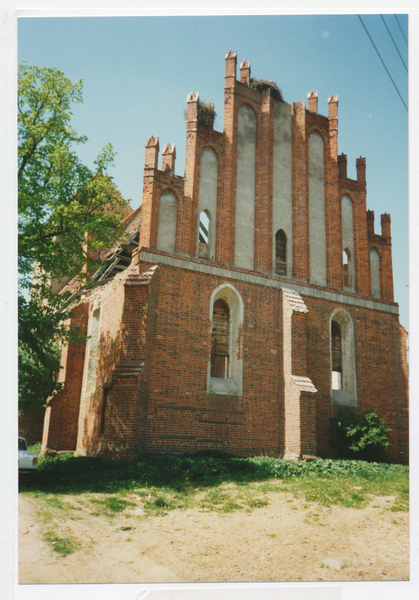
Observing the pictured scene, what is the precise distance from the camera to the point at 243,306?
575 inches

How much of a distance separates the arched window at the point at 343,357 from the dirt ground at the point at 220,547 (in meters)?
6.49

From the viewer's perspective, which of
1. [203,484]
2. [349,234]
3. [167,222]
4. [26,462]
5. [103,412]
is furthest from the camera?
[349,234]

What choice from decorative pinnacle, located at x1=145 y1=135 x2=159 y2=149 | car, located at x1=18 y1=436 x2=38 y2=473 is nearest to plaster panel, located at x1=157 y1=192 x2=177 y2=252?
decorative pinnacle, located at x1=145 y1=135 x2=159 y2=149

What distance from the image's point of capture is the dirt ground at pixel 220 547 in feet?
23.7

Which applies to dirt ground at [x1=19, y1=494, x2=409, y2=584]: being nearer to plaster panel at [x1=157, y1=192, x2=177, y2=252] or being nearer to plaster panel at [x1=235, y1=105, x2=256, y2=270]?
plaster panel at [x1=157, y1=192, x2=177, y2=252]

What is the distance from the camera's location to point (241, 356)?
46.8 ft

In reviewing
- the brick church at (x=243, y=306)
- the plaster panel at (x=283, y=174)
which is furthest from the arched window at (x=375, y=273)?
the plaster panel at (x=283, y=174)

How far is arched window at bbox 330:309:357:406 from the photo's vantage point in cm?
1592

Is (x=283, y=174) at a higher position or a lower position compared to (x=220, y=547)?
higher

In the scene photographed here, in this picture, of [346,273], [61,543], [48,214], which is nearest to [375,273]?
[346,273]

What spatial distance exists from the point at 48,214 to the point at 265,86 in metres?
8.77

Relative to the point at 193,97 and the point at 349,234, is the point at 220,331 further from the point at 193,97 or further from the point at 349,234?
the point at 193,97

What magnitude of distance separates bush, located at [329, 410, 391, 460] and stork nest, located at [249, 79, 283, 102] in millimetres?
10512

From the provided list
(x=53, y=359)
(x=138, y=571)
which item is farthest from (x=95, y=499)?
(x=53, y=359)
